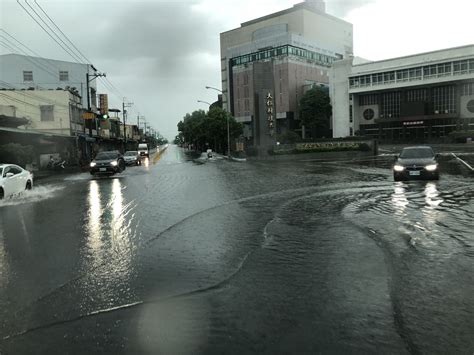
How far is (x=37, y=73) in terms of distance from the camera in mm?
63281

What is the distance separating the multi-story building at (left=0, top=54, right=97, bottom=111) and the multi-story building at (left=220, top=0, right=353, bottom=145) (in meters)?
32.1

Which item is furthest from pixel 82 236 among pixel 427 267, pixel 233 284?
pixel 427 267

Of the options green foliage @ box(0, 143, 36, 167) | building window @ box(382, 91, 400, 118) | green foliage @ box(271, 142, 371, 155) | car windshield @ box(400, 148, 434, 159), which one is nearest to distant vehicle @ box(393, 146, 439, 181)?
car windshield @ box(400, 148, 434, 159)

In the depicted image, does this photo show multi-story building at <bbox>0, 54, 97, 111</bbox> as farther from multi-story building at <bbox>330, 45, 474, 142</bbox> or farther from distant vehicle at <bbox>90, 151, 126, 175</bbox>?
multi-story building at <bbox>330, 45, 474, 142</bbox>

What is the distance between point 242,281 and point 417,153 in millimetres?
15562

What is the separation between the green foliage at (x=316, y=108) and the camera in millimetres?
93688

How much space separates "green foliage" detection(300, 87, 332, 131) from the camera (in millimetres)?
93688

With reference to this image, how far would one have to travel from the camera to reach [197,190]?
1752 centimetres

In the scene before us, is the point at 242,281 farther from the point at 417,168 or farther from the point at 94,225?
the point at 417,168

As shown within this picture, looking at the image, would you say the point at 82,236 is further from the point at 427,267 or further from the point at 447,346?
the point at 447,346

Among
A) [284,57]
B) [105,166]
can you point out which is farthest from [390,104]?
[105,166]

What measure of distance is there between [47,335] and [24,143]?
37002 millimetres

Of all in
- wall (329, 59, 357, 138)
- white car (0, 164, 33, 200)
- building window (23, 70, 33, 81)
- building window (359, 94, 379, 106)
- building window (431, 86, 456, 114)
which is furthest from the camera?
wall (329, 59, 357, 138)

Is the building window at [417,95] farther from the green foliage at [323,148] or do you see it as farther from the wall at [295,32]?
the green foliage at [323,148]
